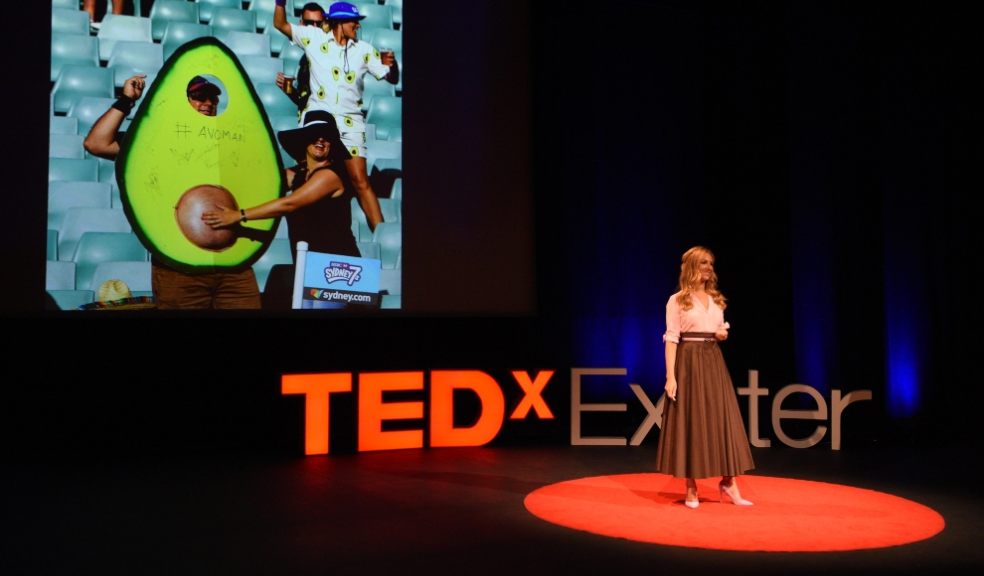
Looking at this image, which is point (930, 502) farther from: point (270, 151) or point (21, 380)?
point (21, 380)

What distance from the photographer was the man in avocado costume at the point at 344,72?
7.12 metres

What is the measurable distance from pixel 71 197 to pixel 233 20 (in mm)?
1741

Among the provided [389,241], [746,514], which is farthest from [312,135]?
[746,514]

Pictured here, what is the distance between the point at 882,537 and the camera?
4.26 m

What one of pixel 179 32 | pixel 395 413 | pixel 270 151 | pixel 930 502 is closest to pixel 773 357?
pixel 930 502

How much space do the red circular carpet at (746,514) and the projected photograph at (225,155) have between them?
8.79 feet

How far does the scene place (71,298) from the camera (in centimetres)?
649

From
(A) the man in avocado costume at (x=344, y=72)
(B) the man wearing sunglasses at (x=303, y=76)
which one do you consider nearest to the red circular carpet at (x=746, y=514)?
(A) the man in avocado costume at (x=344, y=72)

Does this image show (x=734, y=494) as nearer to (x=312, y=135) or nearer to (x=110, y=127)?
(x=312, y=135)

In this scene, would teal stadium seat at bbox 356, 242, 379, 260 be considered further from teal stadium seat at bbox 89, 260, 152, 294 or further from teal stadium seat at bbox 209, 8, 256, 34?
teal stadium seat at bbox 209, 8, 256, 34

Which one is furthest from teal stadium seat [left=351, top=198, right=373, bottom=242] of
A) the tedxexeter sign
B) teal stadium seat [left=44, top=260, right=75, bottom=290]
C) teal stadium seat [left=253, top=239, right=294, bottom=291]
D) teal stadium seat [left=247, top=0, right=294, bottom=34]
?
teal stadium seat [left=44, top=260, right=75, bottom=290]

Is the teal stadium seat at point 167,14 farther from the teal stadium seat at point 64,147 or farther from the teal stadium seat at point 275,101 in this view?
the teal stadium seat at point 64,147

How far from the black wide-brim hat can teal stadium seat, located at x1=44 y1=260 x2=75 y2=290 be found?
174 centimetres

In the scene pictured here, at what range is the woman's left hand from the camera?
22.4 feet
